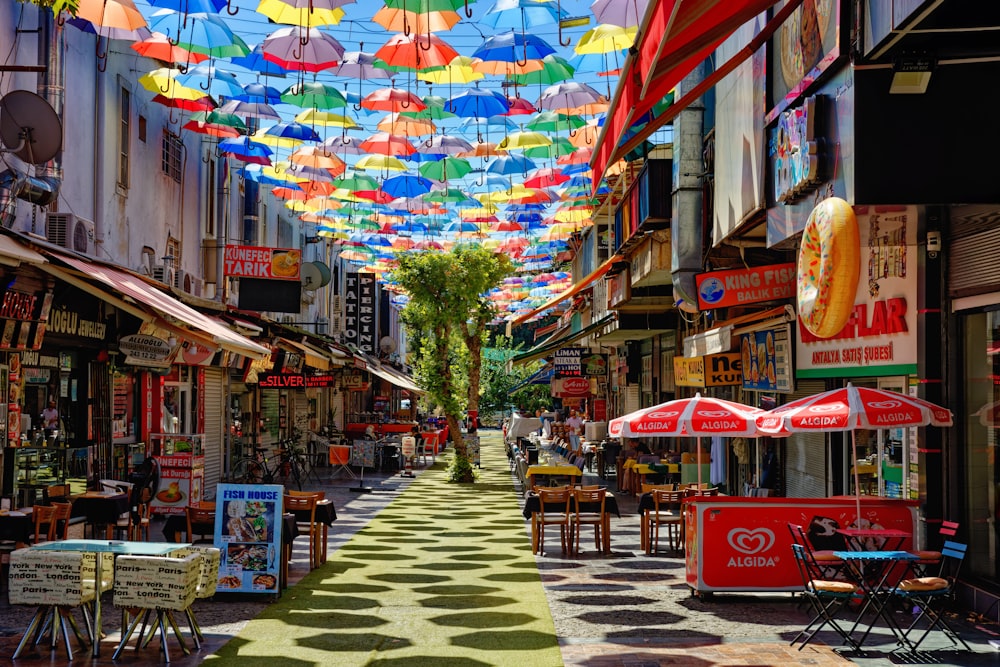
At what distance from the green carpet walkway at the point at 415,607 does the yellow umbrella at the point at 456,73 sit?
23.9 ft

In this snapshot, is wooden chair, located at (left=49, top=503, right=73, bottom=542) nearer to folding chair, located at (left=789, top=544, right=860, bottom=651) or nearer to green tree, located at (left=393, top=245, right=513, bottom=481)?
folding chair, located at (left=789, top=544, right=860, bottom=651)

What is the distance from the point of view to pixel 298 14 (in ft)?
48.0

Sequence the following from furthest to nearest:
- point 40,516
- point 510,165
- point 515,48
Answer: point 510,165 → point 515,48 → point 40,516

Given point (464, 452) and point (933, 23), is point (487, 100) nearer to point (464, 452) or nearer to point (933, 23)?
point (933, 23)

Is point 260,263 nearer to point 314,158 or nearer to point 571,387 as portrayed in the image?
point 314,158

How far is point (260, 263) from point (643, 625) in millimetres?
17589

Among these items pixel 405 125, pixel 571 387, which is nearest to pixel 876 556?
pixel 405 125

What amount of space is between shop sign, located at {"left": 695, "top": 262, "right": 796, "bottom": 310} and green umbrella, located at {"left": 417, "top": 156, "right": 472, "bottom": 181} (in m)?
8.42

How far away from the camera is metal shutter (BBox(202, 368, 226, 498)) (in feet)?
84.7

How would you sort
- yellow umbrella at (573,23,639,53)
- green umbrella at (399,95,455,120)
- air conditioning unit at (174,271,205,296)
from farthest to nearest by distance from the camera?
air conditioning unit at (174,271,205,296), green umbrella at (399,95,455,120), yellow umbrella at (573,23,639,53)

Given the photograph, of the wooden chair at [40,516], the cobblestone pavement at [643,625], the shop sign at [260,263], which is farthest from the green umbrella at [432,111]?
the wooden chair at [40,516]

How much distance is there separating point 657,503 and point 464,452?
15.1 metres

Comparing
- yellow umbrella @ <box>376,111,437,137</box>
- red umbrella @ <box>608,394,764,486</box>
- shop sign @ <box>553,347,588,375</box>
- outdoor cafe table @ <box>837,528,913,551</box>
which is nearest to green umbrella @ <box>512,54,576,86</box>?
yellow umbrella @ <box>376,111,437,137</box>

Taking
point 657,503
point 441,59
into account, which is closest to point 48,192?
point 441,59
